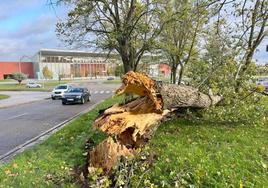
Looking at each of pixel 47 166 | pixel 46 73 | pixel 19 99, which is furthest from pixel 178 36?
pixel 46 73

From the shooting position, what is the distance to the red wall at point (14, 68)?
110750mm

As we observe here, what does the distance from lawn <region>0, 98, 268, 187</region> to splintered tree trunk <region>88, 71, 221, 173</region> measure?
445mm

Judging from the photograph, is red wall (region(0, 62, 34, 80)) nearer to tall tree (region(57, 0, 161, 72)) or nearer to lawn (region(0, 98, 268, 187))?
tall tree (region(57, 0, 161, 72))

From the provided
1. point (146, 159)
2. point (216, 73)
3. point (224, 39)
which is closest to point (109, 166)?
point (146, 159)

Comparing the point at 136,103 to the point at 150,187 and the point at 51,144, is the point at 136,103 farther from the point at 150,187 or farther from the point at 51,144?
the point at 51,144

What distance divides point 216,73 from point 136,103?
3.72 m

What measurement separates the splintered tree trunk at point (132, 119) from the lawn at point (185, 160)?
1.46ft

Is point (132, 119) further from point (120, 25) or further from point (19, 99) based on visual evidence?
point (19, 99)

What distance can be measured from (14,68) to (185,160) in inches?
4532

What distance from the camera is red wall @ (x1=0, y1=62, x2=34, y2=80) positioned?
110750 mm

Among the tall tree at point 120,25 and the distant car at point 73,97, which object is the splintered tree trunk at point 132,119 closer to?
the tall tree at point 120,25

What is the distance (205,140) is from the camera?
689 centimetres

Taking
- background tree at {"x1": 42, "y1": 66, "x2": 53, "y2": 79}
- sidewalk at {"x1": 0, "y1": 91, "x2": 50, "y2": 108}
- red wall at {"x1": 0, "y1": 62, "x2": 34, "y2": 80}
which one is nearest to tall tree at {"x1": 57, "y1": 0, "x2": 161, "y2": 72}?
sidewalk at {"x1": 0, "y1": 91, "x2": 50, "y2": 108}

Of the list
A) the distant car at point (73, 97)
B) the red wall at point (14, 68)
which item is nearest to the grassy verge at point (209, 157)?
the distant car at point (73, 97)
